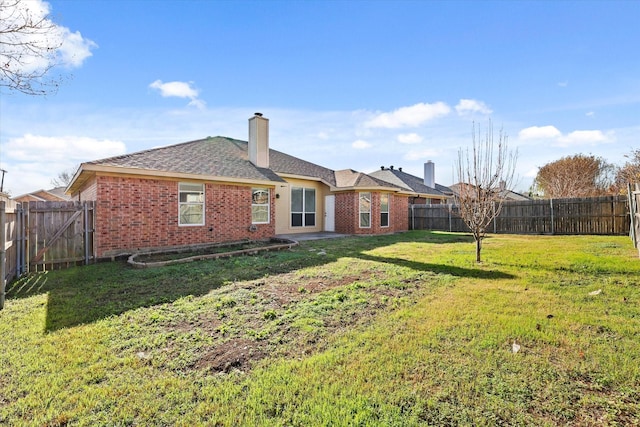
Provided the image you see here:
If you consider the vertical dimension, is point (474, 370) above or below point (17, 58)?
below

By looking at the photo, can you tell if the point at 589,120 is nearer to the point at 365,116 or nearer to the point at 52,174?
the point at 365,116

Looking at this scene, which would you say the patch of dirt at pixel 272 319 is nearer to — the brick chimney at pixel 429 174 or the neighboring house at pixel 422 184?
the neighboring house at pixel 422 184

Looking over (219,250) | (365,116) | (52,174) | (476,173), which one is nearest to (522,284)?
(476,173)

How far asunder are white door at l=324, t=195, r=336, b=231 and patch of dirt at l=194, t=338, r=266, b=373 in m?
13.5

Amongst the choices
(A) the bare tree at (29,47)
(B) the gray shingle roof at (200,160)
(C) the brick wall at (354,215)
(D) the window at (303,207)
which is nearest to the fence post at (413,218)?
(C) the brick wall at (354,215)

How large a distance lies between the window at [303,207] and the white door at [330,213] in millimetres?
706

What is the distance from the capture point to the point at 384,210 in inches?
681

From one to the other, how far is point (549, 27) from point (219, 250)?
12493 millimetres

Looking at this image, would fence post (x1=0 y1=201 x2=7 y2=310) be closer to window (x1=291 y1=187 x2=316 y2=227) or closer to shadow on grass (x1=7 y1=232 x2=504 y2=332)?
shadow on grass (x1=7 y1=232 x2=504 y2=332)

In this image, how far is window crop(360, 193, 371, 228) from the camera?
1618 cm

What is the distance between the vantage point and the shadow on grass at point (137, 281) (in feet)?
15.7

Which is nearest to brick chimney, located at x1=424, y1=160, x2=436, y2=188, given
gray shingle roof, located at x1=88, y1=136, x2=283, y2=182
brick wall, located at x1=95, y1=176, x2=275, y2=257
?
gray shingle roof, located at x1=88, y1=136, x2=283, y2=182

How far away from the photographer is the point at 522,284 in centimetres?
588

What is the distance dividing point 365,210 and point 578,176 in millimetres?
24838
